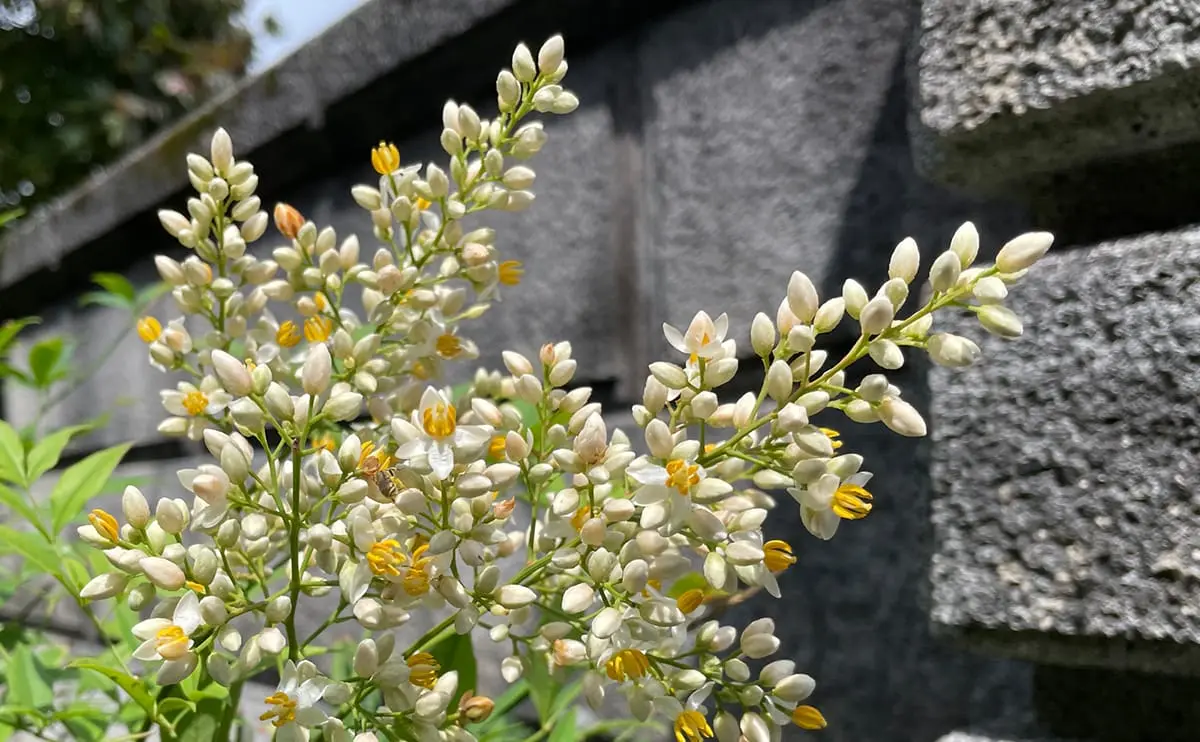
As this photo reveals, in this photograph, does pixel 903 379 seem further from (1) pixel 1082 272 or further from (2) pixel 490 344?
(2) pixel 490 344

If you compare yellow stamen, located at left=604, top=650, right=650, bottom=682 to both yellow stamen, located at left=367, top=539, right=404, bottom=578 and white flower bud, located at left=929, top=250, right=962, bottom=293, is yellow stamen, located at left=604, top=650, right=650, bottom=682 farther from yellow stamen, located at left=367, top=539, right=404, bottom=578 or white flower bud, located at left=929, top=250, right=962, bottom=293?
white flower bud, located at left=929, top=250, right=962, bottom=293

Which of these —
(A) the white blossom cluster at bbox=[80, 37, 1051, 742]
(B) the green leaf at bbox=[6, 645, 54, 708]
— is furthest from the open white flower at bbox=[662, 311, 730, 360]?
(B) the green leaf at bbox=[6, 645, 54, 708]

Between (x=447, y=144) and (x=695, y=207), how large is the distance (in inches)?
15.8

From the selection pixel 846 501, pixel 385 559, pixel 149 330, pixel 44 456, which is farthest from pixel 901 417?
pixel 44 456

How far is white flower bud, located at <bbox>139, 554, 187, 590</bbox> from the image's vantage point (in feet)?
1.28

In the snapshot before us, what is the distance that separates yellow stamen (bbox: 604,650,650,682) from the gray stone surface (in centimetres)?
82

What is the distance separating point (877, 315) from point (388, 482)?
0.27 meters

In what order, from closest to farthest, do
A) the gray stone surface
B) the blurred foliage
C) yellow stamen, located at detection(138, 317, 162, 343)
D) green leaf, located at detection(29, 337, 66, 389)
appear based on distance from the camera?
yellow stamen, located at detection(138, 317, 162, 343) → green leaf, located at detection(29, 337, 66, 389) → the gray stone surface → the blurred foliage

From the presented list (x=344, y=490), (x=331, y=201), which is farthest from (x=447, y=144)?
(x=331, y=201)

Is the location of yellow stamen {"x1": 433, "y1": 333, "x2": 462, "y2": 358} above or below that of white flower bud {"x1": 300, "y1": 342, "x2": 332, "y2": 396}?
below

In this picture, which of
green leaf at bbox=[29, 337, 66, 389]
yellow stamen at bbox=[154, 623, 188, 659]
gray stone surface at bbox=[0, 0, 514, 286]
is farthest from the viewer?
gray stone surface at bbox=[0, 0, 514, 286]

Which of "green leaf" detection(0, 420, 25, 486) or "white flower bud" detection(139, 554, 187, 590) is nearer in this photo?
"white flower bud" detection(139, 554, 187, 590)

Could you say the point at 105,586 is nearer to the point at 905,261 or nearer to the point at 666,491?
the point at 666,491

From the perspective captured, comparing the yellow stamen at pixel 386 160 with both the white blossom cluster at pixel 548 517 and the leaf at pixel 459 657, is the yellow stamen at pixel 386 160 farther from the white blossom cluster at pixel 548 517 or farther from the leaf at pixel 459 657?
the leaf at pixel 459 657
